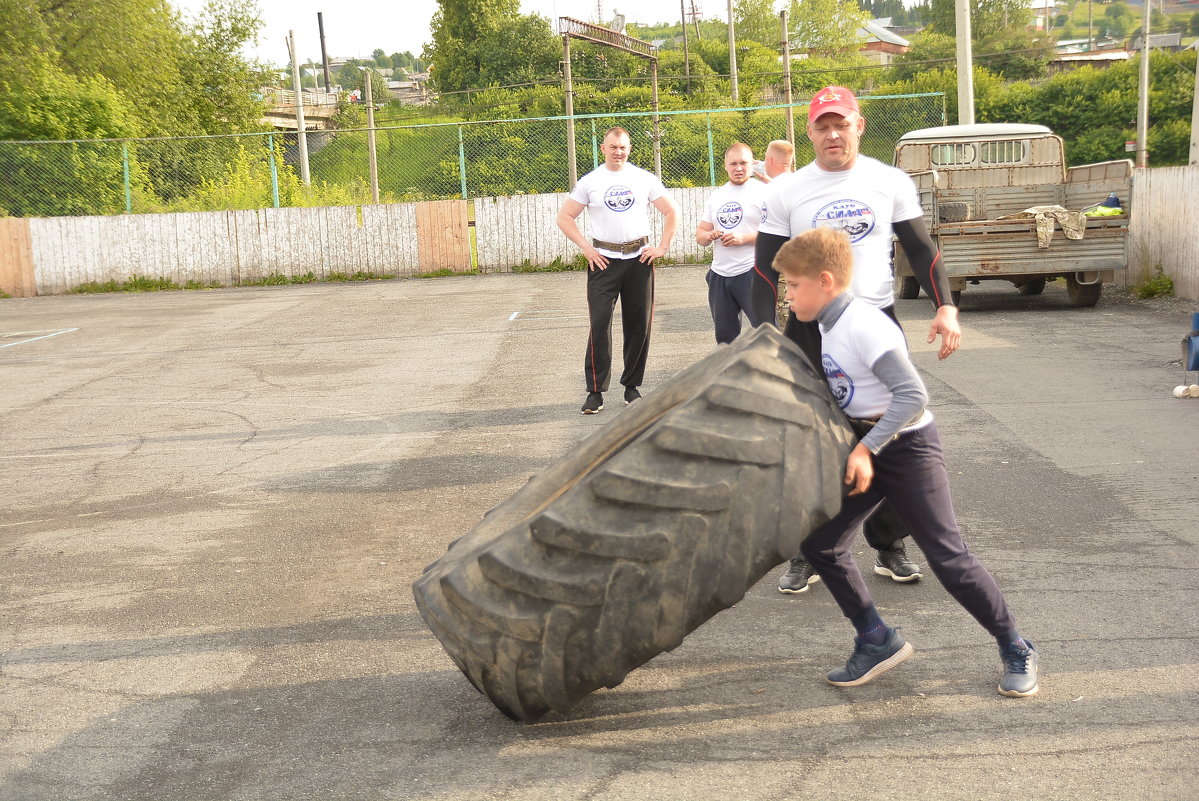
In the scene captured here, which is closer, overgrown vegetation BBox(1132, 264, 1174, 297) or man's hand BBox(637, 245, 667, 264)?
man's hand BBox(637, 245, 667, 264)

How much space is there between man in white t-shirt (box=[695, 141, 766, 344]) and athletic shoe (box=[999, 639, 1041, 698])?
4.35m

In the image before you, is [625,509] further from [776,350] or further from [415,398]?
[415,398]

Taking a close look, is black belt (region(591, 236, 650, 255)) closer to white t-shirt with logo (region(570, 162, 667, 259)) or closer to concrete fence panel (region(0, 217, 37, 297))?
white t-shirt with logo (region(570, 162, 667, 259))

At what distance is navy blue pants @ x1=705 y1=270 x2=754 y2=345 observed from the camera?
8.00 meters

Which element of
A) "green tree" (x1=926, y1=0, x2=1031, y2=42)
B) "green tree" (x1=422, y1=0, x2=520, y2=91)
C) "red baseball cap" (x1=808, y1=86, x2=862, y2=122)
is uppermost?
"green tree" (x1=926, y1=0, x2=1031, y2=42)

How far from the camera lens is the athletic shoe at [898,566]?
16.0 ft

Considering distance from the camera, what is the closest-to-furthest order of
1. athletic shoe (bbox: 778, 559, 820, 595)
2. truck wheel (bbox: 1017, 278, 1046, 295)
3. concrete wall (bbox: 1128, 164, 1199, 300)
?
athletic shoe (bbox: 778, 559, 820, 595)
concrete wall (bbox: 1128, 164, 1199, 300)
truck wheel (bbox: 1017, 278, 1046, 295)

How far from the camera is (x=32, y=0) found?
37.4 metres

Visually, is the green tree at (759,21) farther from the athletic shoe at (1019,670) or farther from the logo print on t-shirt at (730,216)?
the athletic shoe at (1019,670)

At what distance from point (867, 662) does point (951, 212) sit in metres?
11.4

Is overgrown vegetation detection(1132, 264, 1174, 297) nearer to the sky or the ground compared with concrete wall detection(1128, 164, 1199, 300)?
nearer to the ground

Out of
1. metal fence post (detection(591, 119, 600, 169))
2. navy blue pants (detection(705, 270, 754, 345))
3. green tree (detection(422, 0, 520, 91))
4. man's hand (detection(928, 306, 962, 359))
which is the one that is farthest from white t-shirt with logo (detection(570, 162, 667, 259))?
green tree (detection(422, 0, 520, 91))

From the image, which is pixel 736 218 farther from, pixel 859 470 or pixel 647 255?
pixel 859 470

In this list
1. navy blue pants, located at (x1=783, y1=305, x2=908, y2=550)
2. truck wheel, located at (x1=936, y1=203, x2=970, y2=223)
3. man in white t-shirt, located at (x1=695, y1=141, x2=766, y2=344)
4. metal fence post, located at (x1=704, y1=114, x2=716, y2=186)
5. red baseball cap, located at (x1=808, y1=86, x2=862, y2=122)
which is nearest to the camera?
red baseball cap, located at (x1=808, y1=86, x2=862, y2=122)
